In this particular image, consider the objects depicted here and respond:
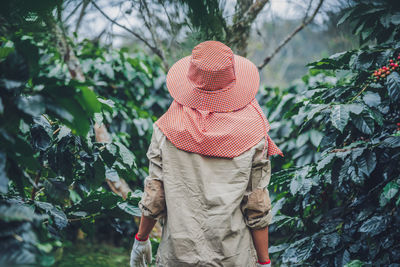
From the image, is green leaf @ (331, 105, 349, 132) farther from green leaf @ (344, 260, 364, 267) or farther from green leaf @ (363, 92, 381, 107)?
green leaf @ (344, 260, 364, 267)

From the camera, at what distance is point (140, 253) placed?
173 centimetres

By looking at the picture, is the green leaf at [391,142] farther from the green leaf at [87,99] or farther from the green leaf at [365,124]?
the green leaf at [87,99]

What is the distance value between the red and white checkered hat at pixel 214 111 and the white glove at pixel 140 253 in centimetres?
55

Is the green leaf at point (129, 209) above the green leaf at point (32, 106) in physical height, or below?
below

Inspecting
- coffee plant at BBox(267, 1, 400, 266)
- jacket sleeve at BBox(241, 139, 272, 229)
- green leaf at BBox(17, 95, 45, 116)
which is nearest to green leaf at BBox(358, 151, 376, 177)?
coffee plant at BBox(267, 1, 400, 266)

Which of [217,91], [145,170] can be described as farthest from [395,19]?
[145,170]

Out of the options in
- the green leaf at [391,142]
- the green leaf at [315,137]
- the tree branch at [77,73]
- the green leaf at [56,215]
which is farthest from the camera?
the green leaf at [315,137]

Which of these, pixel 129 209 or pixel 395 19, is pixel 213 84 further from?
pixel 395 19

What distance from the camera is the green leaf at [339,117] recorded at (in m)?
1.69

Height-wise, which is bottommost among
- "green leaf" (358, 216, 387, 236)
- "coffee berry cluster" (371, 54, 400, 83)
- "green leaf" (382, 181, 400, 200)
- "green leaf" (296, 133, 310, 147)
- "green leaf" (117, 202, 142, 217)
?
"green leaf" (296, 133, 310, 147)

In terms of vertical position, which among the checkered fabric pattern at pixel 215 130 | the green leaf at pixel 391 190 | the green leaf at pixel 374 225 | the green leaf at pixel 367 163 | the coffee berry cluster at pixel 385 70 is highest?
the coffee berry cluster at pixel 385 70

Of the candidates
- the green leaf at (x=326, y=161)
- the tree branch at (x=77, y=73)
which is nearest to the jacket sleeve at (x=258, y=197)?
the green leaf at (x=326, y=161)

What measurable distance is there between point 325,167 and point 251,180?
0.49 meters

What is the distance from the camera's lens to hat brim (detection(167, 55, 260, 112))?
5.05 ft
